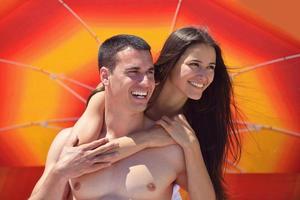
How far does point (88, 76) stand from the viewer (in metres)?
3.47

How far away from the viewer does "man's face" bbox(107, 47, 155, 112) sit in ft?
8.02

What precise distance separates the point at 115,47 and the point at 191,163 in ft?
2.13

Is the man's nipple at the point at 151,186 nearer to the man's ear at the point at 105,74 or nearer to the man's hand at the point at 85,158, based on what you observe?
the man's hand at the point at 85,158

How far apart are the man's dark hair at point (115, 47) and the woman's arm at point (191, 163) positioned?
38cm

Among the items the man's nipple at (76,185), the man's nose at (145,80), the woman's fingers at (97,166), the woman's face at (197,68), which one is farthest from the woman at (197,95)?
the man's nipple at (76,185)

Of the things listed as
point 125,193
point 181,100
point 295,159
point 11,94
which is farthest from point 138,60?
point 295,159

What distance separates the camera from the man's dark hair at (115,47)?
252cm

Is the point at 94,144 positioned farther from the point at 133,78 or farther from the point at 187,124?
the point at 187,124

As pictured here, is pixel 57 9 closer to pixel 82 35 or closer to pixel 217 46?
pixel 82 35

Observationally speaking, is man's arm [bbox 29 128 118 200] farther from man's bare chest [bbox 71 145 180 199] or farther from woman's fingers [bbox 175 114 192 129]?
woman's fingers [bbox 175 114 192 129]

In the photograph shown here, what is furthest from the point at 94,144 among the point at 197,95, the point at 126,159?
the point at 197,95

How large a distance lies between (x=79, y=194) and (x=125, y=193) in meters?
0.22

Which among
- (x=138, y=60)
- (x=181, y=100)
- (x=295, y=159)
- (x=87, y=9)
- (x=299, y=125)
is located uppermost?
(x=87, y=9)

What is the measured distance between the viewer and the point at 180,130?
2.62 metres
